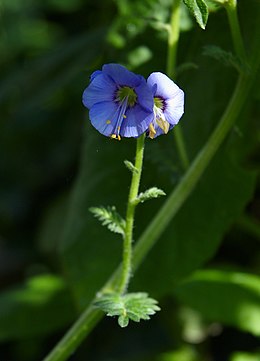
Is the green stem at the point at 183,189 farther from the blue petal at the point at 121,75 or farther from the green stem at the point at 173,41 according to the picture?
the blue petal at the point at 121,75

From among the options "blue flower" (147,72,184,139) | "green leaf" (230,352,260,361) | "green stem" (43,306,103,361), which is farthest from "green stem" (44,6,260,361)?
"green leaf" (230,352,260,361)

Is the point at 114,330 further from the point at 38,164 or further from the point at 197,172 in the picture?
the point at 197,172

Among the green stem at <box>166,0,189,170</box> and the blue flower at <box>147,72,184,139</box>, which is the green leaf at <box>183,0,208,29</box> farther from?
the green stem at <box>166,0,189,170</box>

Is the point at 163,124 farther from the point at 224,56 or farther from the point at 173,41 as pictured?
the point at 173,41

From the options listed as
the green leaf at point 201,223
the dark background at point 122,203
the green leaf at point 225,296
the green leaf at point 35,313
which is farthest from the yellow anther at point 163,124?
the green leaf at point 35,313

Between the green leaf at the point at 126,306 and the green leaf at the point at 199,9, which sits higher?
the green leaf at the point at 199,9

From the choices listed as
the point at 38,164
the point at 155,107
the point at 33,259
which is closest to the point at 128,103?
the point at 155,107

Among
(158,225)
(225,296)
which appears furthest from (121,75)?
(225,296)
